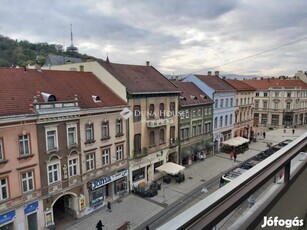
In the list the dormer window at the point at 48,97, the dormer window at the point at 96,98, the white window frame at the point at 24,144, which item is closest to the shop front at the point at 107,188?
the white window frame at the point at 24,144

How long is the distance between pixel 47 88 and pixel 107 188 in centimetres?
726

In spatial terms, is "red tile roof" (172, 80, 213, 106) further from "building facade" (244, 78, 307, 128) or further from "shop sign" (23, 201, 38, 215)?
"building facade" (244, 78, 307, 128)

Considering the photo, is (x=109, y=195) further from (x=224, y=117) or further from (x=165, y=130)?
(x=224, y=117)

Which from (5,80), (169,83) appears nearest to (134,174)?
(169,83)

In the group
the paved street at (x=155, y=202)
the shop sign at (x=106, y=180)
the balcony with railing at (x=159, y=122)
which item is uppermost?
the balcony with railing at (x=159, y=122)

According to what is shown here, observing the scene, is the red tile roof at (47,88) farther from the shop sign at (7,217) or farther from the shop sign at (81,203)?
the shop sign at (81,203)

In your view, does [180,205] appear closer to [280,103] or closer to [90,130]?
[90,130]

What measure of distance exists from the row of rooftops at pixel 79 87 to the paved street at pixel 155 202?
19.8 ft

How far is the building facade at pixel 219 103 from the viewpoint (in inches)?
1032

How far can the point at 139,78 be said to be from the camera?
19.5 metres

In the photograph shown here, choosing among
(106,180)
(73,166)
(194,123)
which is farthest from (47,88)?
(194,123)

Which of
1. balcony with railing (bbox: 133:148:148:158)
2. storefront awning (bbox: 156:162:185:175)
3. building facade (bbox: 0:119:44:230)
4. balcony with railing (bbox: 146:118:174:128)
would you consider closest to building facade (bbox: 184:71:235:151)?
balcony with railing (bbox: 146:118:174:128)

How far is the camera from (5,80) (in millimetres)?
12805

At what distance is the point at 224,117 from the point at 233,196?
91.2 ft
